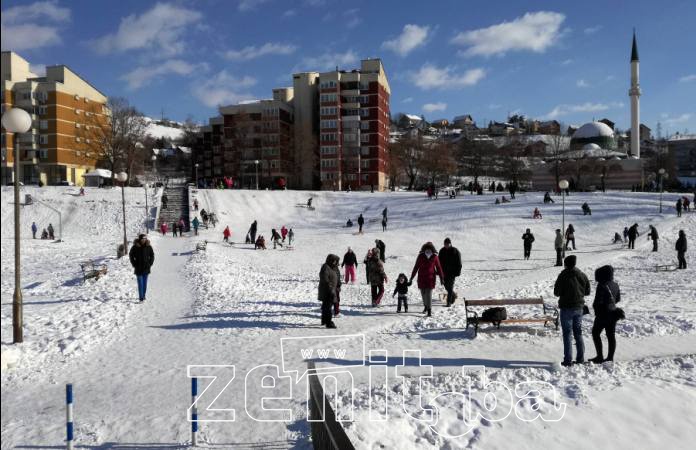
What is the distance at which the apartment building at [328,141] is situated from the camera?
7994cm

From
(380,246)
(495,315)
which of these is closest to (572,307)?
(495,315)

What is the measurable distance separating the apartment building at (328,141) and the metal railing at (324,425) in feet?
244

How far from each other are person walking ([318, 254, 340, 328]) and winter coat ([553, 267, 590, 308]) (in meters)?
4.69

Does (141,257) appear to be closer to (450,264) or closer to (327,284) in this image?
(327,284)

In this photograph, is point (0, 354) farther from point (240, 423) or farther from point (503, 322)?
point (503, 322)

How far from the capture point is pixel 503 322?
400 inches

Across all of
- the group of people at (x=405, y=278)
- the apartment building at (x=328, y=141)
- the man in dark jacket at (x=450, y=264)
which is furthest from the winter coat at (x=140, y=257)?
the apartment building at (x=328, y=141)

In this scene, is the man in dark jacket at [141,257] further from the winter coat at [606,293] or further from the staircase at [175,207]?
the staircase at [175,207]

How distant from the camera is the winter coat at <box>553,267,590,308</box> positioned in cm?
818

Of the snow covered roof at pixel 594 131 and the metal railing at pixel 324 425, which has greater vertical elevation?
the snow covered roof at pixel 594 131

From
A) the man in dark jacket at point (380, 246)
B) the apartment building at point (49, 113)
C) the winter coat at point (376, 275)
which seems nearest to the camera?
the apartment building at point (49, 113)

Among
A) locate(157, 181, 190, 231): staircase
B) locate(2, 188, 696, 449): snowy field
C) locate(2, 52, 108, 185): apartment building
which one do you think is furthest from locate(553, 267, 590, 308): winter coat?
locate(157, 181, 190, 231): staircase

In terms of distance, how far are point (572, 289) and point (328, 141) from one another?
74.6 m

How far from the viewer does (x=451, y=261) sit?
42.8 feet
